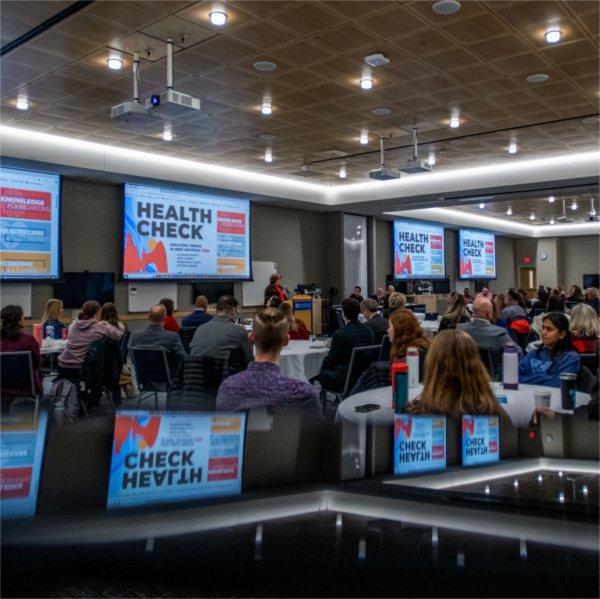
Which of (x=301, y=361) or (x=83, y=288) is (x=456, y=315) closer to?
(x=301, y=361)

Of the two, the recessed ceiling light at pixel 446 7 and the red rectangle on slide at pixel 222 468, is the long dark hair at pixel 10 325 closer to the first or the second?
the red rectangle on slide at pixel 222 468

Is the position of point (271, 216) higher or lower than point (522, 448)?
higher

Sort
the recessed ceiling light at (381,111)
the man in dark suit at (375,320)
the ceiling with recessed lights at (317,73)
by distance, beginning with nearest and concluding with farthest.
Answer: the ceiling with recessed lights at (317,73), the man in dark suit at (375,320), the recessed ceiling light at (381,111)

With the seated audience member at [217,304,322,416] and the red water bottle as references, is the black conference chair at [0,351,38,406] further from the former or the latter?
the red water bottle

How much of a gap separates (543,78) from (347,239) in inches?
313

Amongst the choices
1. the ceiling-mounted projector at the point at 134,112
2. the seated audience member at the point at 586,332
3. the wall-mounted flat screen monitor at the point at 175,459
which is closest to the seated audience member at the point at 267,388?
the wall-mounted flat screen monitor at the point at 175,459

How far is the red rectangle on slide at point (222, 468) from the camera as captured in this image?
1116 mm

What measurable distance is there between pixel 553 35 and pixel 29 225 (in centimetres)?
743

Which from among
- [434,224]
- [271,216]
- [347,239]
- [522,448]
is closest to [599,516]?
[522,448]

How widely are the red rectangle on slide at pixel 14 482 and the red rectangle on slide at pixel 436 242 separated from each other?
54.8 feet

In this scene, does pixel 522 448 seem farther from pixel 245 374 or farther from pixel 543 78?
pixel 543 78

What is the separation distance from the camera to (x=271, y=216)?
13.0 m

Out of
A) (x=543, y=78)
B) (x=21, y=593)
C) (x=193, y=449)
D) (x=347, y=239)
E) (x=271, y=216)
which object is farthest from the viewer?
(x=347, y=239)

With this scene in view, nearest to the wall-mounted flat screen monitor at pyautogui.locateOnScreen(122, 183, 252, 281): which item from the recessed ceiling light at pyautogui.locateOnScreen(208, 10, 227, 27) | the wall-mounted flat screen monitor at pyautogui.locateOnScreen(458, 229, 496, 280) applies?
the recessed ceiling light at pyautogui.locateOnScreen(208, 10, 227, 27)
